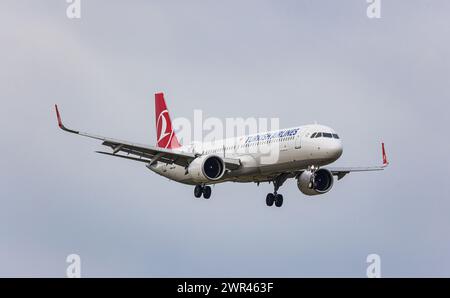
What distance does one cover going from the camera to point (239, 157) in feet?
254

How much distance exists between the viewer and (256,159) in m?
75.8

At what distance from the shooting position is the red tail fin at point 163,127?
90.1 m

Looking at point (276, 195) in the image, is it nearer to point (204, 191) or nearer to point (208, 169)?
point (204, 191)

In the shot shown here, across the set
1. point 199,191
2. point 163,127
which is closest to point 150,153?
point 199,191

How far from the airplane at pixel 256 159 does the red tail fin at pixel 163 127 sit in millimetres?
Result: 5828

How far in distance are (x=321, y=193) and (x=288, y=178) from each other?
9.57 feet

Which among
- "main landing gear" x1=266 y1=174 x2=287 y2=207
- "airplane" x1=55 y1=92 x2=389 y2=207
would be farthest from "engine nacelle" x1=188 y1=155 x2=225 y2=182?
"main landing gear" x1=266 y1=174 x2=287 y2=207

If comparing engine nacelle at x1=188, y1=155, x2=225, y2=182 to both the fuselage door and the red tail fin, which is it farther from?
the red tail fin

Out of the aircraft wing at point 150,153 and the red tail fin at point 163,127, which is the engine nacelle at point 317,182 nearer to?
the aircraft wing at point 150,153

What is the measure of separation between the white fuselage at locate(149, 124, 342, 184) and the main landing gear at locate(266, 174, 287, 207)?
119 centimetres

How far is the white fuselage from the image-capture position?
7194 centimetres

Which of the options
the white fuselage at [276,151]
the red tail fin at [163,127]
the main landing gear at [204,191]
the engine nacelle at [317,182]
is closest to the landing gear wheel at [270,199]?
the white fuselage at [276,151]
